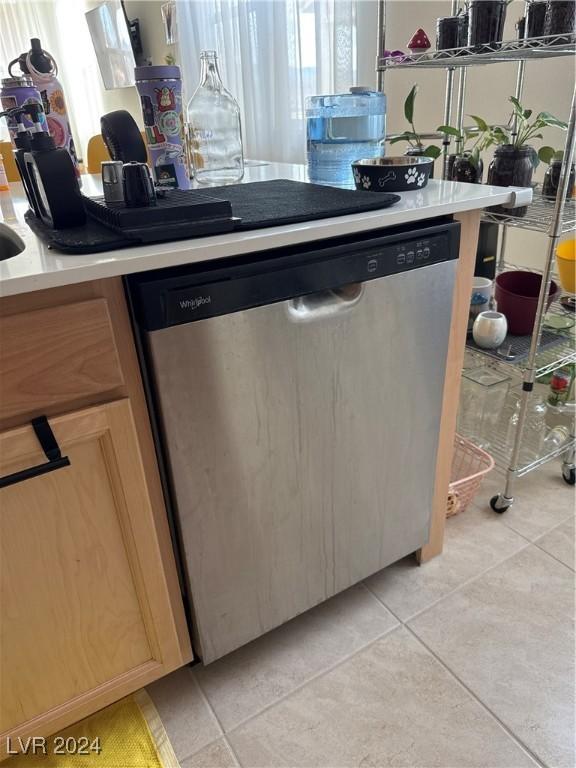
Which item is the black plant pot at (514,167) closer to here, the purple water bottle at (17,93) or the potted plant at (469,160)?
the potted plant at (469,160)

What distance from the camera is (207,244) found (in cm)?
72

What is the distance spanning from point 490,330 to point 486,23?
71cm

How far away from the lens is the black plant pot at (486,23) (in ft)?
3.95

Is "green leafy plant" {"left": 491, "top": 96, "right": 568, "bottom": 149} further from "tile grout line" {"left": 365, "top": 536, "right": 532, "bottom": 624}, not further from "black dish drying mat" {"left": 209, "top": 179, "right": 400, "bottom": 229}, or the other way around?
"tile grout line" {"left": 365, "top": 536, "right": 532, "bottom": 624}

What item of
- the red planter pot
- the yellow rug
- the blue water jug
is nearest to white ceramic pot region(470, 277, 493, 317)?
the red planter pot

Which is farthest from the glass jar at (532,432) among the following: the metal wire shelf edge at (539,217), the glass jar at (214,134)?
the glass jar at (214,134)

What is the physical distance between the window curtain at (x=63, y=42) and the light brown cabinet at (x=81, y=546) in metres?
4.40

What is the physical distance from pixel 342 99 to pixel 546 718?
142 cm

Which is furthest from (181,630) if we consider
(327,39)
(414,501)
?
(327,39)

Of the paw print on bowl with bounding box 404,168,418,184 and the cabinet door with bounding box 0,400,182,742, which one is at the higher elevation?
→ the paw print on bowl with bounding box 404,168,418,184

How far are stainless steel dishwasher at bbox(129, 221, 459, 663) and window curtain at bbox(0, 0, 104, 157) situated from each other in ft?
14.2

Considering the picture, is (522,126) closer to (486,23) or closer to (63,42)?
(486,23)

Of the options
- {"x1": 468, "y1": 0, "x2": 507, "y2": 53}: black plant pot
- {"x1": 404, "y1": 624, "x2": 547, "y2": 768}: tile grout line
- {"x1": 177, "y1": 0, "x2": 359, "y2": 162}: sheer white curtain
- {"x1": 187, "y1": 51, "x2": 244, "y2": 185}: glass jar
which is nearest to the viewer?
{"x1": 404, "y1": 624, "x2": 547, "y2": 768}: tile grout line

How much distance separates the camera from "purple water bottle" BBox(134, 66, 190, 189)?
1.02 m
